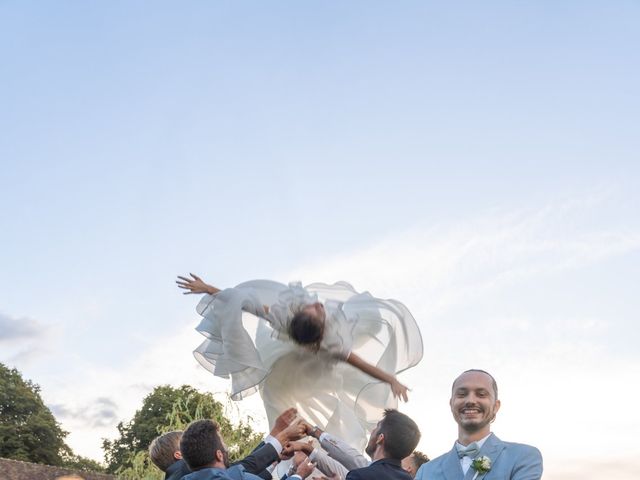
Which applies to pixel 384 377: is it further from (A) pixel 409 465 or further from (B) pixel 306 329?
(B) pixel 306 329

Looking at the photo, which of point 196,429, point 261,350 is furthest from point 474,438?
point 261,350

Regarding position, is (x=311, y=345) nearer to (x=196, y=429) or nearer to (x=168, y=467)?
(x=168, y=467)

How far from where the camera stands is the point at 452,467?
15.8ft

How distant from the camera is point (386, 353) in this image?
25.7 feet

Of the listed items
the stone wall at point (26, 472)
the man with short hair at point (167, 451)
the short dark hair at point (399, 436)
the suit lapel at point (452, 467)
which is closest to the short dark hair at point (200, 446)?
the short dark hair at point (399, 436)

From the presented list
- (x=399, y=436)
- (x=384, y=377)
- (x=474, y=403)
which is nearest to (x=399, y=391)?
(x=384, y=377)

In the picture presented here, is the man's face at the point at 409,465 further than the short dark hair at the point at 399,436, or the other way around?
the man's face at the point at 409,465

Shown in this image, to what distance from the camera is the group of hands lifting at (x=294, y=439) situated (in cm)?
619

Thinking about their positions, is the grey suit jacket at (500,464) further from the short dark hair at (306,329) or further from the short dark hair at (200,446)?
the short dark hair at (306,329)

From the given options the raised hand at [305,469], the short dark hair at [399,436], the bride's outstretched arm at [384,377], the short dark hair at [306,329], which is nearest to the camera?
the short dark hair at [399,436]

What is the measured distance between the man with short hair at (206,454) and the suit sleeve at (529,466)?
1.79 m

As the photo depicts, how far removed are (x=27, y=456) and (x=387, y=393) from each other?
36.6 metres

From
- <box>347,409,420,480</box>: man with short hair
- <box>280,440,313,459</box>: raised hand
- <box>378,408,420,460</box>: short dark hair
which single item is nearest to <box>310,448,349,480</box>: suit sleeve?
<box>280,440,313,459</box>: raised hand

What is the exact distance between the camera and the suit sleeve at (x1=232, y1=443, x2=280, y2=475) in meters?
6.01
